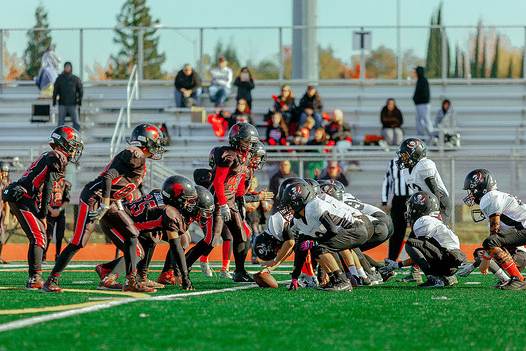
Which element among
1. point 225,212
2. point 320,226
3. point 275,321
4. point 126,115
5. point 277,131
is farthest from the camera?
point 126,115

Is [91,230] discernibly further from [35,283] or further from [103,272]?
[103,272]

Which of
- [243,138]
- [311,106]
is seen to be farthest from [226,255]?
[311,106]

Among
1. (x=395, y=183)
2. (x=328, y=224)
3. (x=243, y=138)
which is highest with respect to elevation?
(x=243, y=138)

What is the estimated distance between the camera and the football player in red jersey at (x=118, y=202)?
11391 millimetres

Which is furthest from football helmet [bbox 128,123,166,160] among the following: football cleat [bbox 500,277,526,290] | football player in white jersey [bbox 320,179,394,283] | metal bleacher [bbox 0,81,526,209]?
metal bleacher [bbox 0,81,526,209]

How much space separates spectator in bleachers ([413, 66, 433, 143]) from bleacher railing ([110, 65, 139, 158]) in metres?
5.81

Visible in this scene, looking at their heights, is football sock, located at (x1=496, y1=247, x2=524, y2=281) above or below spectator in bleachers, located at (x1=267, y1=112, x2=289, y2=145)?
below

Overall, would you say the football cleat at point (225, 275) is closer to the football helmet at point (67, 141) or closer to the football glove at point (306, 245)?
the football glove at point (306, 245)

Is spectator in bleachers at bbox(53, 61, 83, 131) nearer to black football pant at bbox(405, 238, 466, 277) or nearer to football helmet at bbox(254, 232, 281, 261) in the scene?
football helmet at bbox(254, 232, 281, 261)

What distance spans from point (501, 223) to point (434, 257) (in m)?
0.78

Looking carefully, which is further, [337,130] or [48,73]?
[48,73]

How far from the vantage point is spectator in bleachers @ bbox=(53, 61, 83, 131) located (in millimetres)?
23984

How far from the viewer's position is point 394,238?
15.4m

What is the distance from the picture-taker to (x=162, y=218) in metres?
11.8
